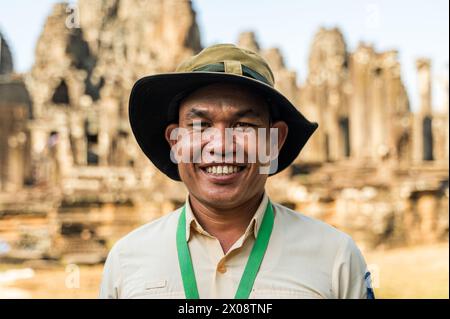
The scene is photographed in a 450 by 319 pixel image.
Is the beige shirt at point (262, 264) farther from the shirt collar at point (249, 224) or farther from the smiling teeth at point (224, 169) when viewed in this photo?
the smiling teeth at point (224, 169)

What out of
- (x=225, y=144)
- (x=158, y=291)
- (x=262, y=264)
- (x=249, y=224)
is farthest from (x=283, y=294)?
(x=225, y=144)

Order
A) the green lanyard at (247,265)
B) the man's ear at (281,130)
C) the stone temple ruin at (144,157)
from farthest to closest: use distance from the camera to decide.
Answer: the stone temple ruin at (144,157) < the man's ear at (281,130) < the green lanyard at (247,265)

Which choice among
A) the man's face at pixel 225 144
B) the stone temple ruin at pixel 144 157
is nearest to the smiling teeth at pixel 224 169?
the man's face at pixel 225 144

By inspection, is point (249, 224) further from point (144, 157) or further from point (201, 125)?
point (144, 157)

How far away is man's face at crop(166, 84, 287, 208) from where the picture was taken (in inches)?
82.6

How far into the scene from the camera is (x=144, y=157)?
19.4m

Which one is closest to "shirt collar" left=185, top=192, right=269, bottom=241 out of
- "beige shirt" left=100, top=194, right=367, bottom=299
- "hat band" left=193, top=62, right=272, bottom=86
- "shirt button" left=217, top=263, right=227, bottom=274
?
"beige shirt" left=100, top=194, right=367, bottom=299

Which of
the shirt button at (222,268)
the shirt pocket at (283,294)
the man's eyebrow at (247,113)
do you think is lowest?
the shirt pocket at (283,294)

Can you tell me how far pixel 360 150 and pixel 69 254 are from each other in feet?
30.6

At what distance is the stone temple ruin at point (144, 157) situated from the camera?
44.6ft

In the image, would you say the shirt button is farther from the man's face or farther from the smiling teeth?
the smiling teeth
